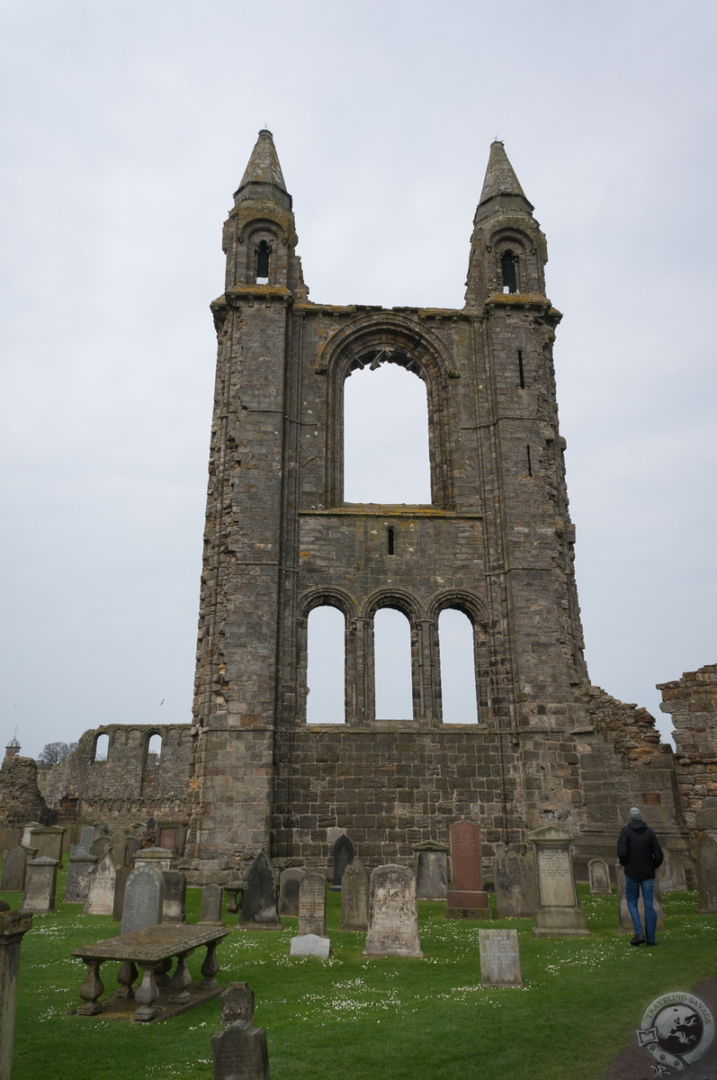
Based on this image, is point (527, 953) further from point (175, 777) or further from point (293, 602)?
point (175, 777)

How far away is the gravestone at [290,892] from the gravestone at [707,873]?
219 inches

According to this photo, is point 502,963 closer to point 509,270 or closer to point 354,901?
point 354,901

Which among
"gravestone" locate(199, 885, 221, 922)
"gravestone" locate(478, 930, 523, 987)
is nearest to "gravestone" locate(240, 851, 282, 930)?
"gravestone" locate(199, 885, 221, 922)

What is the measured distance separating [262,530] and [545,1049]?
1302 centimetres

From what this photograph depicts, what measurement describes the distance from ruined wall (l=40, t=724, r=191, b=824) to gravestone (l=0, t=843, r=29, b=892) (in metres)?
19.6

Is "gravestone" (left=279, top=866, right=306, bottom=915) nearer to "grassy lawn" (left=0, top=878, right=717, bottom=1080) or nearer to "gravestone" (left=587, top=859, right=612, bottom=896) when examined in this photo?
"grassy lawn" (left=0, top=878, right=717, bottom=1080)

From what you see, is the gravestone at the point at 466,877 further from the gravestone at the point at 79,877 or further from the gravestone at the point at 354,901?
the gravestone at the point at 79,877

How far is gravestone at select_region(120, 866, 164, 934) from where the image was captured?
324 inches

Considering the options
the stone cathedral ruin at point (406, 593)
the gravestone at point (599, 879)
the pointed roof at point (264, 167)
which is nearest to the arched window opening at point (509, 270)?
the stone cathedral ruin at point (406, 593)

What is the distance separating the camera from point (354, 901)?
1059 centimetres

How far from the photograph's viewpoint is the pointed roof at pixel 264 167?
21.3 m

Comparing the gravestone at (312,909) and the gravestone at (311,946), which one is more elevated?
the gravestone at (312,909)

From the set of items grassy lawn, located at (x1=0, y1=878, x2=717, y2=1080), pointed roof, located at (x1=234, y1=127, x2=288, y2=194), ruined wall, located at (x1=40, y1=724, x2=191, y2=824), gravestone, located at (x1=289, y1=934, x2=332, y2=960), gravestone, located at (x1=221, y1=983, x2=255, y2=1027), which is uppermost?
pointed roof, located at (x1=234, y1=127, x2=288, y2=194)

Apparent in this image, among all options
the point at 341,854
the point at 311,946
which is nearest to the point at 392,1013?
the point at 311,946
